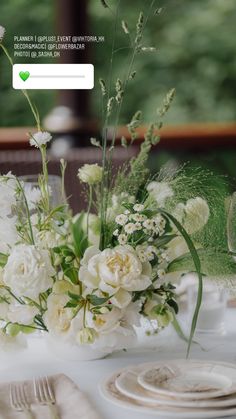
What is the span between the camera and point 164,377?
3.26 feet

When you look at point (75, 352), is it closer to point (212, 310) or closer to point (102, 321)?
point (102, 321)

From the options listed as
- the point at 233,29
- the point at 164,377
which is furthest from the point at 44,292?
the point at 233,29

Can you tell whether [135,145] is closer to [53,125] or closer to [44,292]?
[53,125]

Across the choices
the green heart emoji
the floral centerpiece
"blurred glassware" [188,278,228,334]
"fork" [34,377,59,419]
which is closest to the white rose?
the floral centerpiece

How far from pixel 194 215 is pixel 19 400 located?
0.35 metres

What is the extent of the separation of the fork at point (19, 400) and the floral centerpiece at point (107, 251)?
111mm

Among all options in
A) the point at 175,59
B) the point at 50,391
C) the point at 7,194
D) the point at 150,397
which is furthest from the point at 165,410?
the point at 175,59

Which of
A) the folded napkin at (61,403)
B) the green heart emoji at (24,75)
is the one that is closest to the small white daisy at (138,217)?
the folded napkin at (61,403)

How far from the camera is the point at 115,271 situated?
1034mm

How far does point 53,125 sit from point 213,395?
292 centimetres

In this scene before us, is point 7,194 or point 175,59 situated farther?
point 175,59

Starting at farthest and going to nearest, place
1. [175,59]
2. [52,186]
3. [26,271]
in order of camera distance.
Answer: [175,59] < [52,186] < [26,271]

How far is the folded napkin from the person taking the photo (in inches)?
35.8

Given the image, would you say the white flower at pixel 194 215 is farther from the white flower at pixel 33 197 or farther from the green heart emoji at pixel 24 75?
the green heart emoji at pixel 24 75
